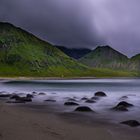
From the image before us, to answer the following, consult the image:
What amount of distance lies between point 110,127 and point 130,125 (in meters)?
1.58

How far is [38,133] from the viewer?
16453 mm

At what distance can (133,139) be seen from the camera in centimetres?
1698

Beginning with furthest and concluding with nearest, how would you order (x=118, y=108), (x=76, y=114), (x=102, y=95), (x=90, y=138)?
(x=102, y=95) → (x=118, y=108) → (x=76, y=114) → (x=90, y=138)

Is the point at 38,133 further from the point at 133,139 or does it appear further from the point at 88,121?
the point at 88,121

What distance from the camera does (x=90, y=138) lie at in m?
16.4

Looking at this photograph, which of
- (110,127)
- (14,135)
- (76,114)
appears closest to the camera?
(14,135)

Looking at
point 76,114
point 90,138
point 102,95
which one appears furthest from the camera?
point 102,95

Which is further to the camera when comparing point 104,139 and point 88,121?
point 88,121

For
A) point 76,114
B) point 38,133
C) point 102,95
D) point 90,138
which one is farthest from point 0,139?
point 102,95

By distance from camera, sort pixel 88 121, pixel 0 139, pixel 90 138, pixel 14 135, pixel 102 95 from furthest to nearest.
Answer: pixel 102 95
pixel 88 121
pixel 90 138
pixel 14 135
pixel 0 139

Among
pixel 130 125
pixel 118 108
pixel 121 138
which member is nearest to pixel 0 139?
pixel 121 138

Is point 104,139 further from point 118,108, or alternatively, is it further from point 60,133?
point 118,108

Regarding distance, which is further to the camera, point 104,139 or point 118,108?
point 118,108

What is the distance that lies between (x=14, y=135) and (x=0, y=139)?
129cm
